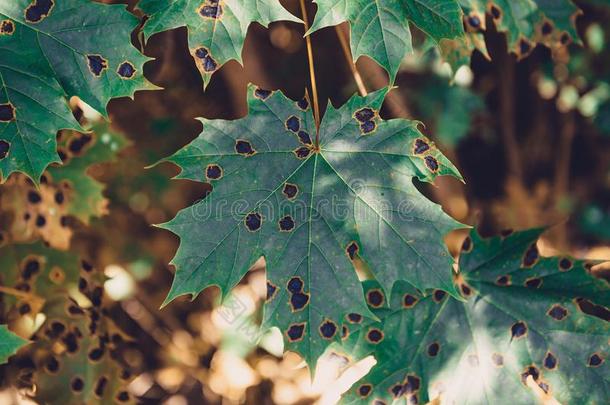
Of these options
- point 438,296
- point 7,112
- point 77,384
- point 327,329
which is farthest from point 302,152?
point 77,384

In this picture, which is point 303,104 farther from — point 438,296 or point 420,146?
point 438,296

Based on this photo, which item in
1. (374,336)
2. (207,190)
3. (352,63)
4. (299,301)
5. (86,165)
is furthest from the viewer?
(207,190)

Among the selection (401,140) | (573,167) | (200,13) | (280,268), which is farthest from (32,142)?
(573,167)

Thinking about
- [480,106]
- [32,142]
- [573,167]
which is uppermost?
[32,142]

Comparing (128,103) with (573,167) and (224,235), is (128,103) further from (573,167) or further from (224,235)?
(573,167)

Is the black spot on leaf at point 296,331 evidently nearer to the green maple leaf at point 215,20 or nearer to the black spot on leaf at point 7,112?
the green maple leaf at point 215,20

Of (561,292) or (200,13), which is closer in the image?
(200,13)

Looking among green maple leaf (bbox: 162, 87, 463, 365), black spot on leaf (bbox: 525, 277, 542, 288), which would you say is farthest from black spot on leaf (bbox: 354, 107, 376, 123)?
black spot on leaf (bbox: 525, 277, 542, 288)

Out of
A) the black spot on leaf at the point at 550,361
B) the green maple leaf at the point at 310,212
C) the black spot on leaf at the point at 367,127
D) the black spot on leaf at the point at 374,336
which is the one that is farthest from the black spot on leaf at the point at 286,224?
the black spot on leaf at the point at 550,361
